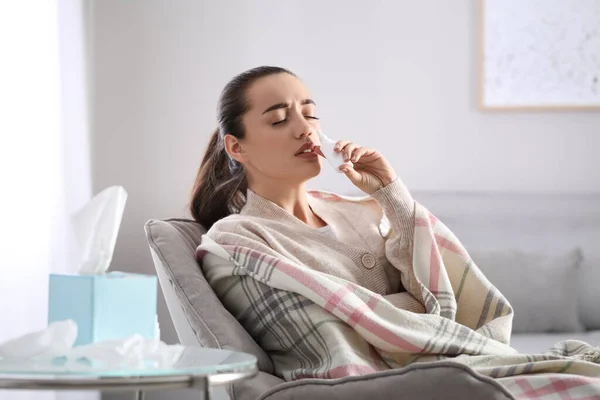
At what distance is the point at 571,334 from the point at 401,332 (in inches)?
54.1

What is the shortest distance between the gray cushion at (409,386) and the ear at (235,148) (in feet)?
2.56

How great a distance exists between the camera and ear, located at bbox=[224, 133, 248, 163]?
1.92 m

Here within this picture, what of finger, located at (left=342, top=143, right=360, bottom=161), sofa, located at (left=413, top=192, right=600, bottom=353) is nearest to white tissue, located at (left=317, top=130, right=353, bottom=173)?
finger, located at (left=342, top=143, right=360, bottom=161)

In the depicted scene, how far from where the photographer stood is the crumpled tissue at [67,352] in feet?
3.46

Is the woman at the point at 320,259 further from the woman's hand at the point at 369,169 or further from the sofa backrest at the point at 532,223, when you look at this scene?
the sofa backrest at the point at 532,223

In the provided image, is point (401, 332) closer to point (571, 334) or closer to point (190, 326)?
point (190, 326)

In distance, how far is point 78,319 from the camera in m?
1.11

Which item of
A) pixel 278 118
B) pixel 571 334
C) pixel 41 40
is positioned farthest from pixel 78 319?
pixel 571 334

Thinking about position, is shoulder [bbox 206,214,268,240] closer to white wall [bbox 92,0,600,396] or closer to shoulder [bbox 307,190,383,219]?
shoulder [bbox 307,190,383,219]

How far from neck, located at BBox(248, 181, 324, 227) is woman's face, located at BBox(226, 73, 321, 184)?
0.8 inches

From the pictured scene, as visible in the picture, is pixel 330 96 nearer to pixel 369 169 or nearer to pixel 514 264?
pixel 514 264

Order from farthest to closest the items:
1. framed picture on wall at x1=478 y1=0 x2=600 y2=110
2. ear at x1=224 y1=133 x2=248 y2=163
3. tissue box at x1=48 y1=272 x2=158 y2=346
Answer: framed picture on wall at x1=478 y1=0 x2=600 y2=110 → ear at x1=224 y1=133 x2=248 y2=163 → tissue box at x1=48 y1=272 x2=158 y2=346

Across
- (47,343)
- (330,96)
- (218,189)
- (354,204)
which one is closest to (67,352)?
(47,343)

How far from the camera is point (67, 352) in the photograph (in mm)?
1077
